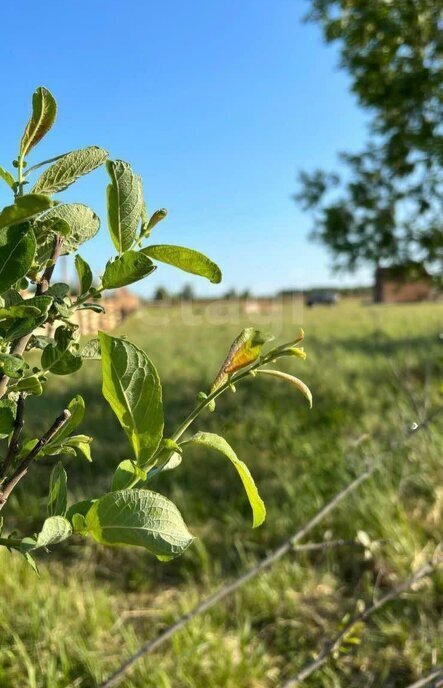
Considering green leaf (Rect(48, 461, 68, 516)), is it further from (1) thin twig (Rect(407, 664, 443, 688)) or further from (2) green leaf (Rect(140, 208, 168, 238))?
(1) thin twig (Rect(407, 664, 443, 688))

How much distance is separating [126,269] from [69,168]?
0.09m

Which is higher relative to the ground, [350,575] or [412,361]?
[412,361]

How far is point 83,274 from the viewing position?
1.60ft

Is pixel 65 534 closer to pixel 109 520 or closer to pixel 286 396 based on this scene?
pixel 109 520

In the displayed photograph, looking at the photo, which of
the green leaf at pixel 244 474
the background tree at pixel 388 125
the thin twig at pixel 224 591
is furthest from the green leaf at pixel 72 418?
the background tree at pixel 388 125

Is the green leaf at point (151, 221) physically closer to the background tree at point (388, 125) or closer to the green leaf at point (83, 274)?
the green leaf at point (83, 274)

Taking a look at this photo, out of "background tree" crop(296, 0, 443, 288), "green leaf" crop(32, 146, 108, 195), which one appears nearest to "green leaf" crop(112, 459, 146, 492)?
"green leaf" crop(32, 146, 108, 195)

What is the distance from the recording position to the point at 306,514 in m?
2.46

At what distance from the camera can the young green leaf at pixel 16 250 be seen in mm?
404

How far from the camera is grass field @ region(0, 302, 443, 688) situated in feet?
5.30

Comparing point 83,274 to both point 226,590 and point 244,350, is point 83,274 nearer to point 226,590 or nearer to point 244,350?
point 244,350

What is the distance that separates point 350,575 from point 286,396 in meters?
1.83

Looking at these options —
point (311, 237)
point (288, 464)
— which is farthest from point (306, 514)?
point (311, 237)

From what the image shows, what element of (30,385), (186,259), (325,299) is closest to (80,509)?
(30,385)
